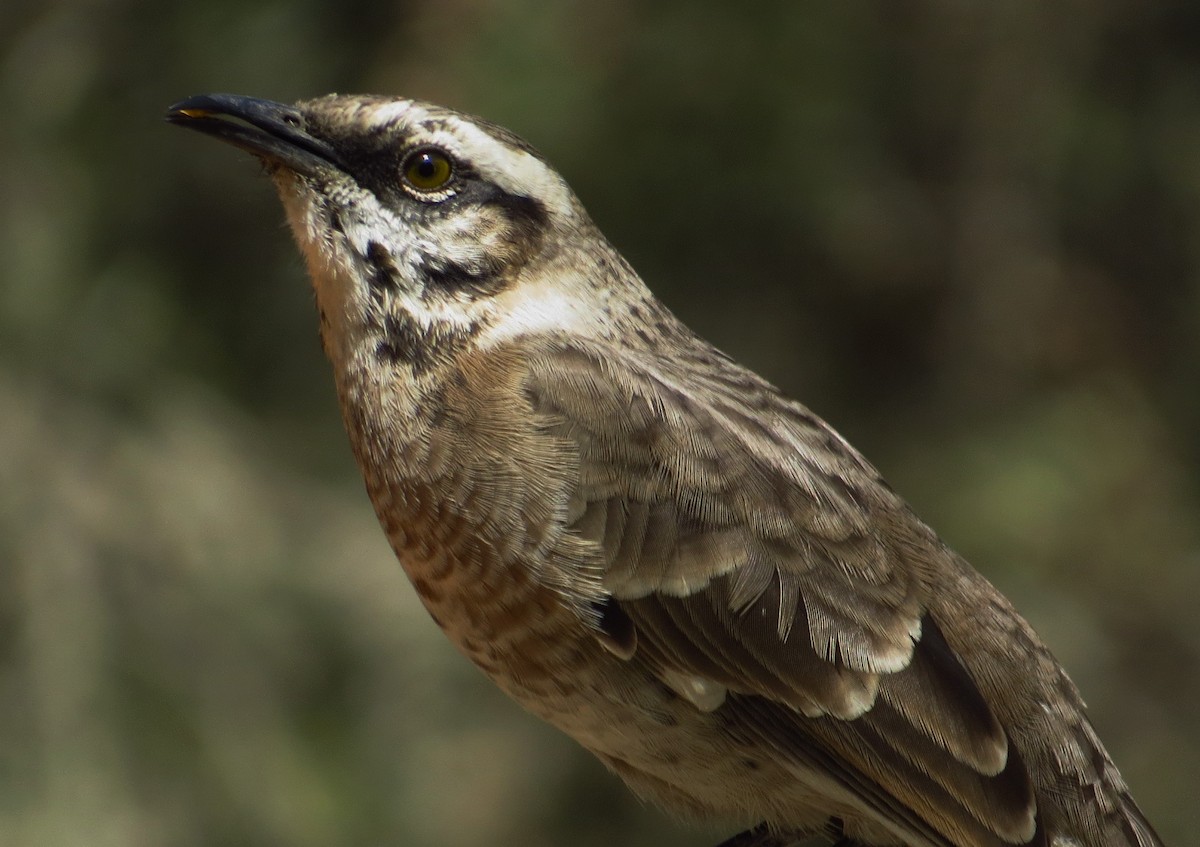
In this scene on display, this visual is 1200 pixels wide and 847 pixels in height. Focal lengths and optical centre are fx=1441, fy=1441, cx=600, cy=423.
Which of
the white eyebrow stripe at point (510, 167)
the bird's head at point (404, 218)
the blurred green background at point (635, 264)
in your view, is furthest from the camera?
the blurred green background at point (635, 264)

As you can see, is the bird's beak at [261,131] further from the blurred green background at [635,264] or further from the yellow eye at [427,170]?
the blurred green background at [635,264]

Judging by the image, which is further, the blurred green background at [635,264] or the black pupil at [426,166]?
the blurred green background at [635,264]

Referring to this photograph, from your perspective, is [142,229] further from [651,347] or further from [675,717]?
[675,717]

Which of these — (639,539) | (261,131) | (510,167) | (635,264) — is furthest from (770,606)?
(635,264)

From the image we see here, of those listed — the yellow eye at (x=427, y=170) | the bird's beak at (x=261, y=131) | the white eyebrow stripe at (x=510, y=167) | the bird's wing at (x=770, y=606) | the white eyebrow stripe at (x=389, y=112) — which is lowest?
the bird's wing at (x=770, y=606)

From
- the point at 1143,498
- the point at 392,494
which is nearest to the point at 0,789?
the point at 392,494

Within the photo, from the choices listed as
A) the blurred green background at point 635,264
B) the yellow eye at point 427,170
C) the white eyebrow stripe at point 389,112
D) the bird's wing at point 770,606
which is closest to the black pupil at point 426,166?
the yellow eye at point 427,170

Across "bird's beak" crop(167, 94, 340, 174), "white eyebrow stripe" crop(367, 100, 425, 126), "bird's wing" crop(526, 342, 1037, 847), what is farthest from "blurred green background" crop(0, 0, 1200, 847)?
"bird's wing" crop(526, 342, 1037, 847)

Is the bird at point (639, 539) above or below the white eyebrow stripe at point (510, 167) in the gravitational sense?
below
